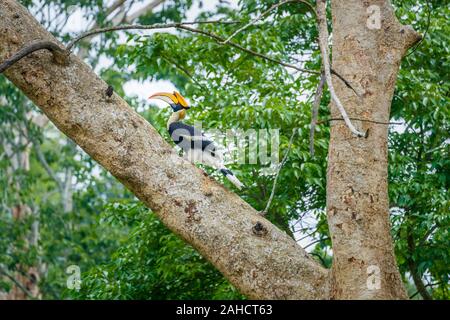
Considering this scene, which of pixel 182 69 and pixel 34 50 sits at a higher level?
pixel 182 69

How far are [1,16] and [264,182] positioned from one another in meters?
2.84

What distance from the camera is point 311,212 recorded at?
607 centimetres

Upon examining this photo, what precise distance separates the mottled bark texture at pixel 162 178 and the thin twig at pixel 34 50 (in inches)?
2.4

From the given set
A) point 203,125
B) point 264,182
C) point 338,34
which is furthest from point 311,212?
point 338,34

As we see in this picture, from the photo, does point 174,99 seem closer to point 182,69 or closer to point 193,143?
point 193,143

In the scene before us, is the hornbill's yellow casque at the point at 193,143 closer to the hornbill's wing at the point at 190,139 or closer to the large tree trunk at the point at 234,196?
the hornbill's wing at the point at 190,139

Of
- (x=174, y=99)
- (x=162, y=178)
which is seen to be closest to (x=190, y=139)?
(x=174, y=99)

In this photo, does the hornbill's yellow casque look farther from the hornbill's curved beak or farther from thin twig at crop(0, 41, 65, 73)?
thin twig at crop(0, 41, 65, 73)

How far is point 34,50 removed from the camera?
3307 mm

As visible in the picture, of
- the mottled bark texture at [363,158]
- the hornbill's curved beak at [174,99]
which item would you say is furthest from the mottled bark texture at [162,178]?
the hornbill's curved beak at [174,99]

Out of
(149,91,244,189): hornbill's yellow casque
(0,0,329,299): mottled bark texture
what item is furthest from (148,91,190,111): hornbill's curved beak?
(0,0,329,299): mottled bark texture

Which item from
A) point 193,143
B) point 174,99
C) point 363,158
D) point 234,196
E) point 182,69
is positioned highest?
point 182,69

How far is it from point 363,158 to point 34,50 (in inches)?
58.5
